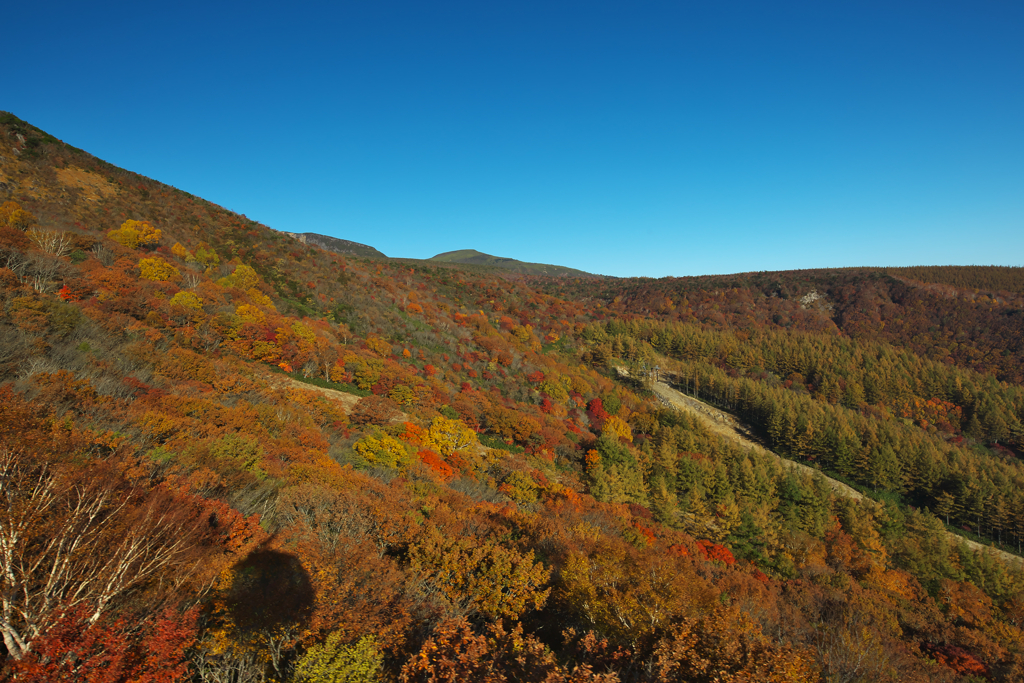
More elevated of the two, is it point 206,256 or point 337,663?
point 206,256

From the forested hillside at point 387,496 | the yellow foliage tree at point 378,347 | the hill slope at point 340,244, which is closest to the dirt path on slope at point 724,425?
the forested hillside at point 387,496

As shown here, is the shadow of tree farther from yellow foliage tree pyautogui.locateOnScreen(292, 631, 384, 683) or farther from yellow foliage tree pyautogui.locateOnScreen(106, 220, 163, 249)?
yellow foliage tree pyautogui.locateOnScreen(106, 220, 163, 249)

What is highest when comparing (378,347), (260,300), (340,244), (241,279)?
(340,244)

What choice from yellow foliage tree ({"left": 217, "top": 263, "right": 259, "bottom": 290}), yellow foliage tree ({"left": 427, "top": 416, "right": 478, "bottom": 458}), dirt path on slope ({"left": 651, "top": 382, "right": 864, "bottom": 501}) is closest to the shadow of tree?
yellow foliage tree ({"left": 427, "top": 416, "right": 478, "bottom": 458})

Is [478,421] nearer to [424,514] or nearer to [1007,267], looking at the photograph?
[424,514]

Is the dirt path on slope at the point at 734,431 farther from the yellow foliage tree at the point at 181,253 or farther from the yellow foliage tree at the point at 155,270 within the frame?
the yellow foliage tree at the point at 181,253

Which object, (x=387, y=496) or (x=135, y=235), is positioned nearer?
(x=387, y=496)

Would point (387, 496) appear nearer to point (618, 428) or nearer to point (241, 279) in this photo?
point (241, 279)

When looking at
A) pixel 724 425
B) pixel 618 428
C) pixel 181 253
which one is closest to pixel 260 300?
pixel 181 253
